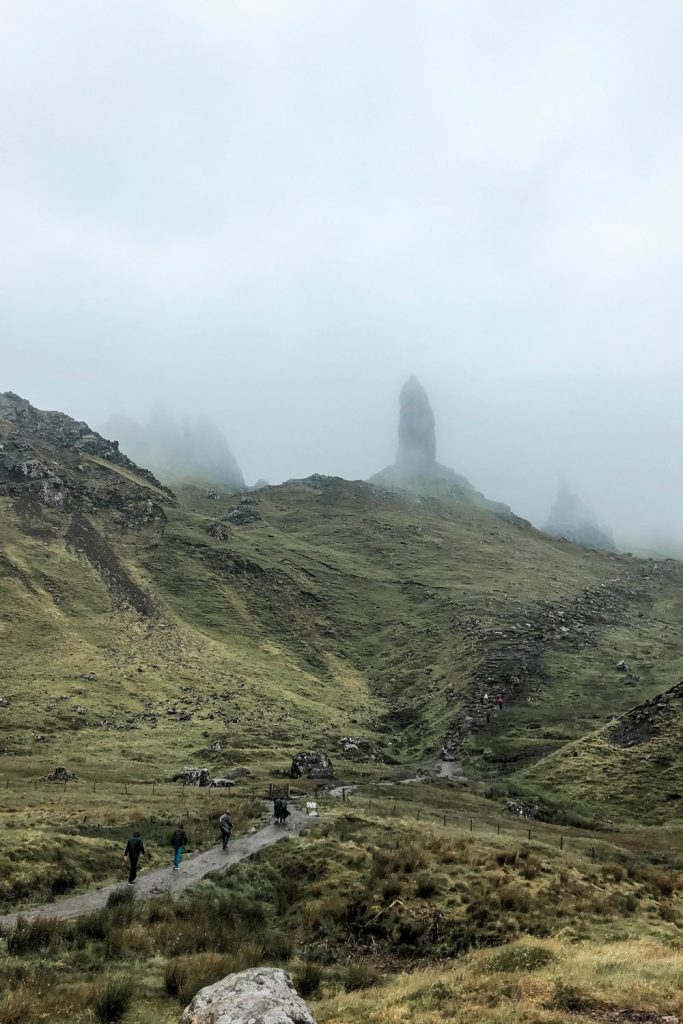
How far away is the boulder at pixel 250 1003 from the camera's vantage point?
1073cm

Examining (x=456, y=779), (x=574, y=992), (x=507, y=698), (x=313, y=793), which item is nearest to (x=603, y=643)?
(x=507, y=698)

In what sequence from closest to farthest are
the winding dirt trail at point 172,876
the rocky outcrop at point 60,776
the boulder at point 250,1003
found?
the boulder at point 250,1003
the winding dirt trail at point 172,876
the rocky outcrop at point 60,776

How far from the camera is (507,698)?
80.8 meters

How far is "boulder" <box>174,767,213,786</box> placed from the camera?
1968 inches

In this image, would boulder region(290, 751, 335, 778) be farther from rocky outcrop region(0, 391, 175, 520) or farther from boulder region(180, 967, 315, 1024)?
rocky outcrop region(0, 391, 175, 520)

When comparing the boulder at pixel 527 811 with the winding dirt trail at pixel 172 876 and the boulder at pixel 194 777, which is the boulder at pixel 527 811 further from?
the boulder at pixel 194 777

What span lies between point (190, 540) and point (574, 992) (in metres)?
130

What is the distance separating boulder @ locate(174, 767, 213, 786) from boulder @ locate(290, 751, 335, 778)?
8.27m

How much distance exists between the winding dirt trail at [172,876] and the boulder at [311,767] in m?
20.2

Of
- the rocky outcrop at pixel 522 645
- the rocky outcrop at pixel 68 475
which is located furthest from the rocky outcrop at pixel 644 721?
the rocky outcrop at pixel 68 475

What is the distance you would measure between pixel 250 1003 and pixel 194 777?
1692 inches

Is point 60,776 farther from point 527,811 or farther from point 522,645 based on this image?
point 522,645

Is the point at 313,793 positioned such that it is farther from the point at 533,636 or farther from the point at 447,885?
the point at 533,636

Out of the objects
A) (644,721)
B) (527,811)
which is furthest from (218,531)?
(527,811)
